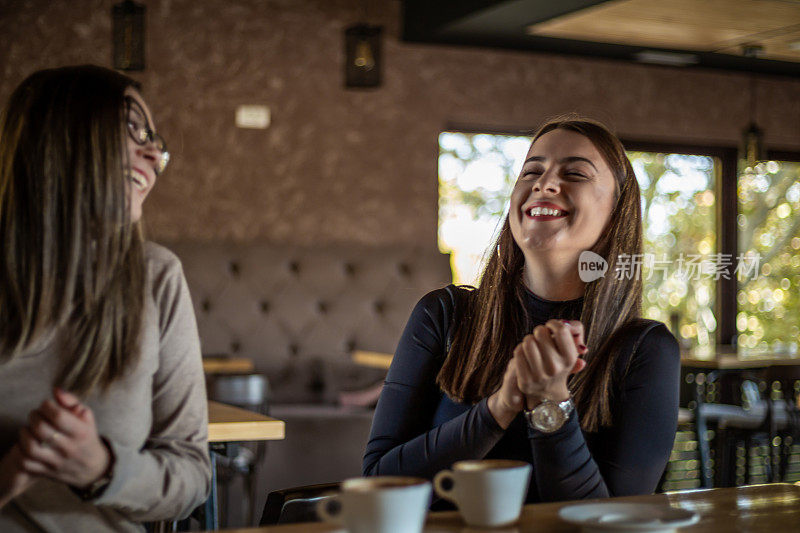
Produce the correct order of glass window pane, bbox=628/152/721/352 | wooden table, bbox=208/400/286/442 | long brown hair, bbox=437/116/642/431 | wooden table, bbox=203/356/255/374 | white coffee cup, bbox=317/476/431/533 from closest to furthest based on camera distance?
white coffee cup, bbox=317/476/431/533
long brown hair, bbox=437/116/642/431
wooden table, bbox=208/400/286/442
wooden table, bbox=203/356/255/374
glass window pane, bbox=628/152/721/352

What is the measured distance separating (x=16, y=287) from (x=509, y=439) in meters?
0.79

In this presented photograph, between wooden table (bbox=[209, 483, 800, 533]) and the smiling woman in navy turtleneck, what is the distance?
165 millimetres

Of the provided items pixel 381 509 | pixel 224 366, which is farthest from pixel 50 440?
pixel 224 366

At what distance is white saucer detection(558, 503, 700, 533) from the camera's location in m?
0.94

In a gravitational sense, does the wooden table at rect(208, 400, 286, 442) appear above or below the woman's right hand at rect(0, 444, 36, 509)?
below

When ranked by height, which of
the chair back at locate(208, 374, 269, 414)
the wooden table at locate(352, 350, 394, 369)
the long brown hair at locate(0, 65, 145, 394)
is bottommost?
the wooden table at locate(352, 350, 394, 369)

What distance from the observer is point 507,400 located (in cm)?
130

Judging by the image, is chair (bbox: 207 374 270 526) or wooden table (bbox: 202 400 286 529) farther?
chair (bbox: 207 374 270 526)

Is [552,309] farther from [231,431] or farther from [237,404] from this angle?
[237,404]

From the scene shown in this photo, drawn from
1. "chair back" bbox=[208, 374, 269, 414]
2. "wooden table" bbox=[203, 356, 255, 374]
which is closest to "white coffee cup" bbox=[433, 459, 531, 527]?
"chair back" bbox=[208, 374, 269, 414]

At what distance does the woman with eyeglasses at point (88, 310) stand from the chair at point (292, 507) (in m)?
0.12

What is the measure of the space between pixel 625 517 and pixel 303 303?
166 inches

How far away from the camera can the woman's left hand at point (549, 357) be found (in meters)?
1.17

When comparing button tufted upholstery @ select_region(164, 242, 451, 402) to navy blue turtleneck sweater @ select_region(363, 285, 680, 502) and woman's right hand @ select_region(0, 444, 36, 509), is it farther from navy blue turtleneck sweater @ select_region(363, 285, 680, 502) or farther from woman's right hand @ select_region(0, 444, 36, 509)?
woman's right hand @ select_region(0, 444, 36, 509)
